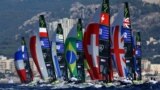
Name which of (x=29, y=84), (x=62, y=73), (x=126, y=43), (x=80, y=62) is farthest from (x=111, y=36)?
(x=29, y=84)

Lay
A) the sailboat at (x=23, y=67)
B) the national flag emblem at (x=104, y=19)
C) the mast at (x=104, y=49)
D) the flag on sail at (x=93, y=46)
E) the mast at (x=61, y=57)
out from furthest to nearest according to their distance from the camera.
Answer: the sailboat at (x=23, y=67)
the mast at (x=61, y=57)
the national flag emblem at (x=104, y=19)
the mast at (x=104, y=49)
the flag on sail at (x=93, y=46)

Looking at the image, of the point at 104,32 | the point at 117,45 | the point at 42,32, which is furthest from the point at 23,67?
the point at 104,32

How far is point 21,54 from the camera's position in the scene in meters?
160

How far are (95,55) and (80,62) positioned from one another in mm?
18848

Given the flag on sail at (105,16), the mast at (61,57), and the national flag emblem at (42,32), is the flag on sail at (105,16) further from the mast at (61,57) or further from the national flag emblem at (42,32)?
the national flag emblem at (42,32)

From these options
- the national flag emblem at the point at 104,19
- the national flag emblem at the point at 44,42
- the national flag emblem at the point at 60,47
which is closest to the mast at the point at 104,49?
the national flag emblem at the point at 104,19

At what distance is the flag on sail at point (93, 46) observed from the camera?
113 meters

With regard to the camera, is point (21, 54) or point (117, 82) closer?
point (117, 82)

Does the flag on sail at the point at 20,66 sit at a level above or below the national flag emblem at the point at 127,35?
below

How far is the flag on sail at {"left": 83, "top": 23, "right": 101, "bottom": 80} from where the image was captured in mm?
113281

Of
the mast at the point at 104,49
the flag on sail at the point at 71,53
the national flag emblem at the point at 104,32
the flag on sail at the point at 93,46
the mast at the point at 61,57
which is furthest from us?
the mast at the point at 61,57

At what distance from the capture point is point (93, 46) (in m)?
114

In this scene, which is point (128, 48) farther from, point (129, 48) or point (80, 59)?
point (80, 59)

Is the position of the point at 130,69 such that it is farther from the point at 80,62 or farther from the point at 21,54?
the point at 21,54
